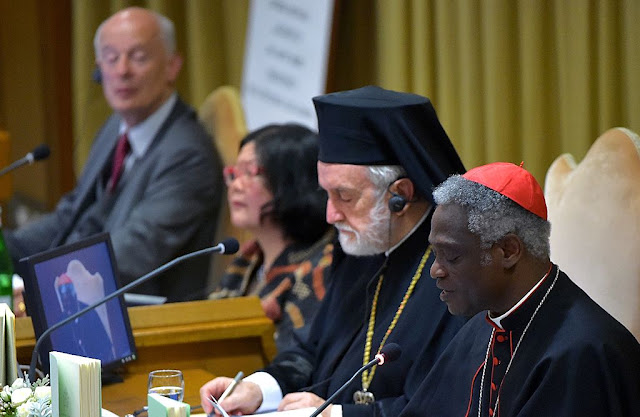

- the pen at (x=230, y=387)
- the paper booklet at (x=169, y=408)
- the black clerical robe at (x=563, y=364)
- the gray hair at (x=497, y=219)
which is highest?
the gray hair at (x=497, y=219)

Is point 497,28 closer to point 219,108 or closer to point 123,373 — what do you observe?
point 219,108

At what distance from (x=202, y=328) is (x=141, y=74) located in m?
1.95

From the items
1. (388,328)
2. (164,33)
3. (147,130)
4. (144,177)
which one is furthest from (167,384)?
(164,33)

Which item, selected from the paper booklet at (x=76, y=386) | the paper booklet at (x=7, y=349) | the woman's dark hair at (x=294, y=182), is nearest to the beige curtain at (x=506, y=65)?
the woman's dark hair at (x=294, y=182)

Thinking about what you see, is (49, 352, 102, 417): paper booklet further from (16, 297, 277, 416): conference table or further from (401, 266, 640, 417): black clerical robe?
(16, 297, 277, 416): conference table

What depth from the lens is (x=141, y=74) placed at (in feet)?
16.5

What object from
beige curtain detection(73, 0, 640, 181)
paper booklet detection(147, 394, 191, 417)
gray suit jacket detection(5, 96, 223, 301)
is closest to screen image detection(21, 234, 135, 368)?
paper booklet detection(147, 394, 191, 417)

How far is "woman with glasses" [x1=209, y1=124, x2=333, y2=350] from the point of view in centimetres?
385

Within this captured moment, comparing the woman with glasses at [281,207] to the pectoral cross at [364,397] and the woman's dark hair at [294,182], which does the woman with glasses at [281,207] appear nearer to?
the woman's dark hair at [294,182]

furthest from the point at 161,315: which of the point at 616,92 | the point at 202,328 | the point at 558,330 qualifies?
the point at 616,92

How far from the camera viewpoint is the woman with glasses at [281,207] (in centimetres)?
385

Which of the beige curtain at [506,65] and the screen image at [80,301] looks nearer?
the screen image at [80,301]

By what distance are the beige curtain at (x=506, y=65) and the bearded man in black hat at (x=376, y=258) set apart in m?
1.33

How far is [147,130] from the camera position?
5.05 m
